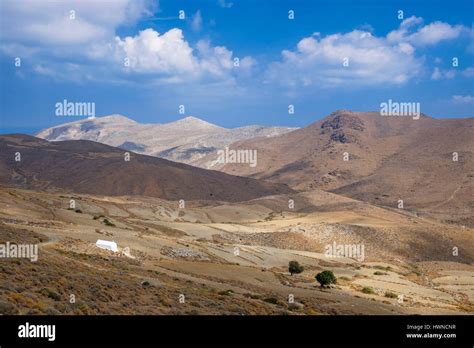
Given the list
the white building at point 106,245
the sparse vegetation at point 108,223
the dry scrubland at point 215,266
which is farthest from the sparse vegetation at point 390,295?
the sparse vegetation at point 108,223

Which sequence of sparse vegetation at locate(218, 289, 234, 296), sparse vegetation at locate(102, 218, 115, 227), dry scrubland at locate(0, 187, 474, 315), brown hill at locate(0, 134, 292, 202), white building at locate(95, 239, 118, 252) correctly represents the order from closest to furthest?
dry scrubland at locate(0, 187, 474, 315)
sparse vegetation at locate(218, 289, 234, 296)
white building at locate(95, 239, 118, 252)
sparse vegetation at locate(102, 218, 115, 227)
brown hill at locate(0, 134, 292, 202)

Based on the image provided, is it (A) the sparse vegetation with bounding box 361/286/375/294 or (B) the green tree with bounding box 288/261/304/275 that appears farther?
(B) the green tree with bounding box 288/261/304/275

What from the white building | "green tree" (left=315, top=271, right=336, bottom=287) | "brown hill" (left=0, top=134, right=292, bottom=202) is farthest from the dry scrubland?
"brown hill" (left=0, top=134, right=292, bottom=202)

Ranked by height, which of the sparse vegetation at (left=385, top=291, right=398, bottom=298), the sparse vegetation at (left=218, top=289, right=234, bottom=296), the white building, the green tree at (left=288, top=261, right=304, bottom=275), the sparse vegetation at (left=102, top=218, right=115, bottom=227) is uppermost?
the sparse vegetation at (left=102, top=218, right=115, bottom=227)

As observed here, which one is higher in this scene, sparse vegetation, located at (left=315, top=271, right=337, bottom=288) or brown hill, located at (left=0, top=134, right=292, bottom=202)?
brown hill, located at (left=0, top=134, right=292, bottom=202)

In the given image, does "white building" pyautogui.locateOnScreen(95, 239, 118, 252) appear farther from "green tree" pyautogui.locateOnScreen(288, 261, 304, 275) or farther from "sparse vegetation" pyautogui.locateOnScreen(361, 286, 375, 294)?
"sparse vegetation" pyautogui.locateOnScreen(361, 286, 375, 294)

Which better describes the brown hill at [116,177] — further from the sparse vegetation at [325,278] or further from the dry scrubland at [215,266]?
the sparse vegetation at [325,278]

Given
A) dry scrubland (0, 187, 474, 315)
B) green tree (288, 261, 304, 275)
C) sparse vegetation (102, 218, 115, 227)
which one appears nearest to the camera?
dry scrubland (0, 187, 474, 315)
